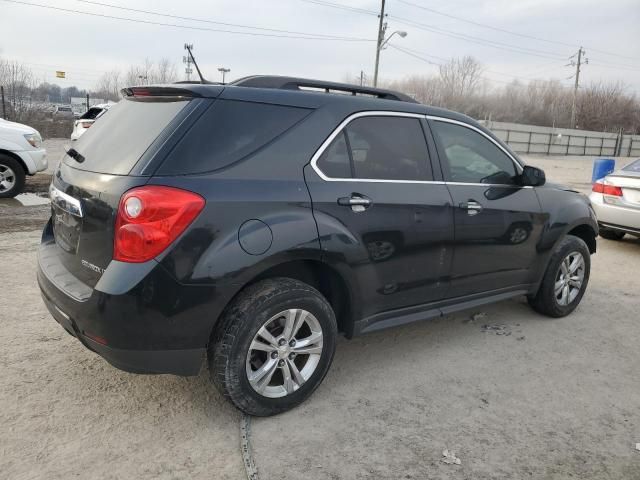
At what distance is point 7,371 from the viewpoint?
322 cm

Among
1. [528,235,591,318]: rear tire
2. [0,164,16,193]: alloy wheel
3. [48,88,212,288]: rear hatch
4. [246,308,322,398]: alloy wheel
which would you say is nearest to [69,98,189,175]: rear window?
[48,88,212,288]: rear hatch

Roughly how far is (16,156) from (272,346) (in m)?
7.75

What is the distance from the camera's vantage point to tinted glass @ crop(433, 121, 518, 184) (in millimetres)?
3693

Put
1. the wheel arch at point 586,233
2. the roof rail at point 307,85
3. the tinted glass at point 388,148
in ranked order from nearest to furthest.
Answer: the roof rail at point 307,85
the tinted glass at point 388,148
the wheel arch at point 586,233

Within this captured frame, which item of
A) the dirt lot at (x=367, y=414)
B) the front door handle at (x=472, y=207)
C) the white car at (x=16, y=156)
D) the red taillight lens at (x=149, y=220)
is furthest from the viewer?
the white car at (x=16, y=156)

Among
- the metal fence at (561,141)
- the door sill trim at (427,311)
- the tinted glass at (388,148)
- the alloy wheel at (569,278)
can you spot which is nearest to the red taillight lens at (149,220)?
the tinted glass at (388,148)

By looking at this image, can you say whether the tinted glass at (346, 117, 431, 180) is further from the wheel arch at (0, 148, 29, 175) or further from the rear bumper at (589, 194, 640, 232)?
the wheel arch at (0, 148, 29, 175)

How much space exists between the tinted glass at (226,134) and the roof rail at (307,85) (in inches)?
9.7

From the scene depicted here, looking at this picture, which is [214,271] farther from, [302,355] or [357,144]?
[357,144]

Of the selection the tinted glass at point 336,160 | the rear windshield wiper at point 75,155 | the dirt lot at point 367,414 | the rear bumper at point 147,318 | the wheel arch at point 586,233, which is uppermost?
the tinted glass at point 336,160

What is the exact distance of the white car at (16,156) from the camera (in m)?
8.56

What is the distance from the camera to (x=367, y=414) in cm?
299

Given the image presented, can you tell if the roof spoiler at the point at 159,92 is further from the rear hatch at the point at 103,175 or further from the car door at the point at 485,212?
the car door at the point at 485,212

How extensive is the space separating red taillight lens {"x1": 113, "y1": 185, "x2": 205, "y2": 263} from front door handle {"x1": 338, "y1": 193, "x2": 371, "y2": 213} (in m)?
0.89
